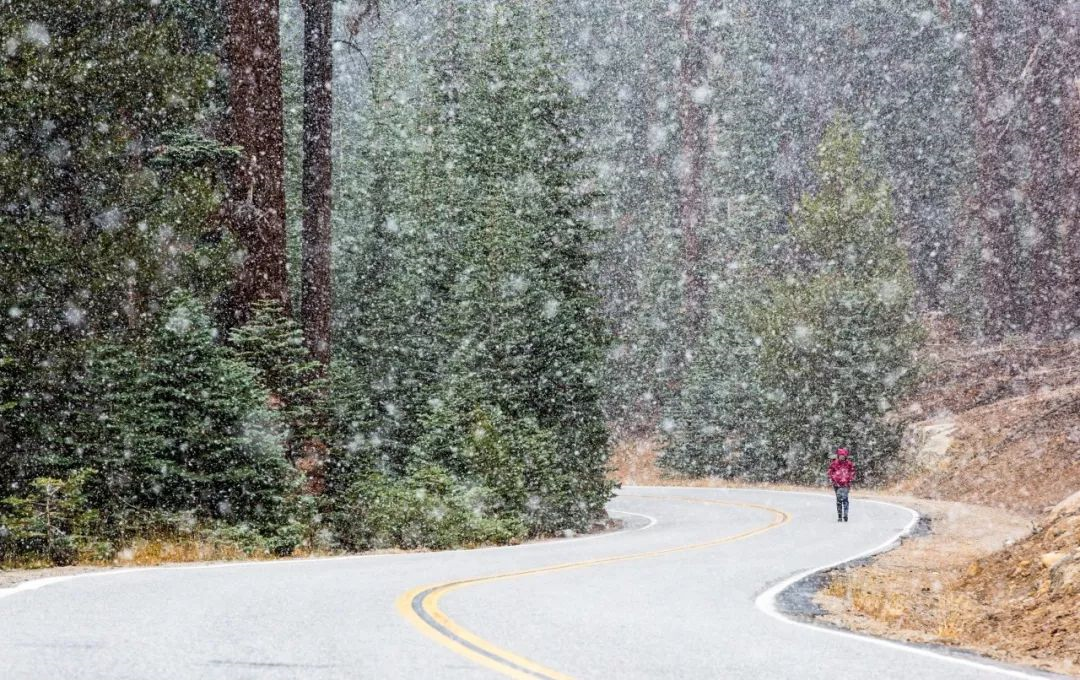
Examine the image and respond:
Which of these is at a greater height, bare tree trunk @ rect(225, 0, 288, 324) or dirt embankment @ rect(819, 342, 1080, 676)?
bare tree trunk @ rect(225, 0, 288, 324)

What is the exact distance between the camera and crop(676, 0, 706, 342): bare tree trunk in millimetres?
47500

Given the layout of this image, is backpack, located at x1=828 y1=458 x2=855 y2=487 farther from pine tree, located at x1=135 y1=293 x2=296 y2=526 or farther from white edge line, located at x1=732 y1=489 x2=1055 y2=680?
pine tree, located at x1=135 y1=293 x2=296 y2=526

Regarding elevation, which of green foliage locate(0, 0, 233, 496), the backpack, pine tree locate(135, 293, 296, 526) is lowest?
the backpack

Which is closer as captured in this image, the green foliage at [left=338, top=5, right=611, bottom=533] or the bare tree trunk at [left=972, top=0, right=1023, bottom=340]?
the green foliage at [left=338, top=5, right=611, bottom=533]

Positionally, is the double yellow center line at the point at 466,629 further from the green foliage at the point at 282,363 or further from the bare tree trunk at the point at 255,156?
the bare tree trunk at the point at 255,156

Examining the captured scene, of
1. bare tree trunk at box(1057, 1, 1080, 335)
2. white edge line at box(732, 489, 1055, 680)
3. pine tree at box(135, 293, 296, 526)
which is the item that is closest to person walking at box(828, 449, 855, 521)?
white edge line at box(732, 489, 1055, 680)

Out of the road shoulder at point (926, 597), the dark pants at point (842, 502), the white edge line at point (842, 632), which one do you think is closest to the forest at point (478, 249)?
the dark pants at point (842, 502)

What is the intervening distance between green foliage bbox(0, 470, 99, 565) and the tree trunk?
728 centimetres

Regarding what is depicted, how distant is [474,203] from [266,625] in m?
24.1

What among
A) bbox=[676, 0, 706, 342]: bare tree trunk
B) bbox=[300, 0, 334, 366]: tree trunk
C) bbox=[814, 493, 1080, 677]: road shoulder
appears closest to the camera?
bbox=[814, 493, 1080, 677]: road shoulder

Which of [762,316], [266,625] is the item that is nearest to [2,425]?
[266,625]

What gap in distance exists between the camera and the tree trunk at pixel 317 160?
21.4 metres

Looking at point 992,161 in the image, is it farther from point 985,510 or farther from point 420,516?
point 420,516

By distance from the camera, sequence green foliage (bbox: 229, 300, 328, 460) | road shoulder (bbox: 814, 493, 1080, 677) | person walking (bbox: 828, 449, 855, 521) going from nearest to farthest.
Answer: road shoulder (bbox: 814, 493, 1080, 677) → green foliage (bbox: 229, 300, 328, 460) → person walking (bbox: 828, 449, 855, 521)
